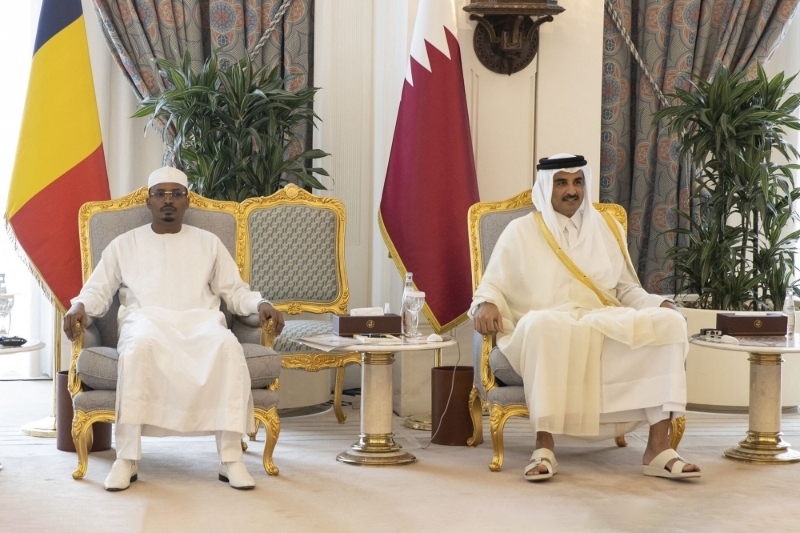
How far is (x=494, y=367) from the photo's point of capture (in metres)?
4.33

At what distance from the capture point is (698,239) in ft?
20.0

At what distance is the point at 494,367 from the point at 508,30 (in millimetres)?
2083

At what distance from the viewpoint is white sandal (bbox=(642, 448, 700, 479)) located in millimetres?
4070

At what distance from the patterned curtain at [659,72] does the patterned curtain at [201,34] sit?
191cm

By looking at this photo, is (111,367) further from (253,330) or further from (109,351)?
(253,330)

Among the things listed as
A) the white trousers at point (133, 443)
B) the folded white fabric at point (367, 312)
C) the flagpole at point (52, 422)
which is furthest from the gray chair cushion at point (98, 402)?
the folded white fabric at point (367, 312)

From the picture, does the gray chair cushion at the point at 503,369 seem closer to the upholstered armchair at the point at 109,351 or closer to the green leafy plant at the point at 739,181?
the upholstered armchair at the point at 109,351

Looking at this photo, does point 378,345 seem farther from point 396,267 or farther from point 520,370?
point 396,267

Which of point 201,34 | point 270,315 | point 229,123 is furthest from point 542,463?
point 201,34

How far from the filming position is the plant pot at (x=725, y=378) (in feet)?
18.4

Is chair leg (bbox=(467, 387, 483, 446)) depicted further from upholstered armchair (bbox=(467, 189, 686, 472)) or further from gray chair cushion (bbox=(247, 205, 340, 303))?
gray chair cushion (bbox=(247, 205, 340, 303))

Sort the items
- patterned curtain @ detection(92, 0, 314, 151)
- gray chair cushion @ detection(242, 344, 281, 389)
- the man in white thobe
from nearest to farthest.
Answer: gray chair cushion @ detection(242, 344, 281, 389) < the man in white thobe < patterned curtain @ detection(92, 0, 314, 151)

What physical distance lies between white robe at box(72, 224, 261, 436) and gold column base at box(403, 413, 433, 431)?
3.92 ft

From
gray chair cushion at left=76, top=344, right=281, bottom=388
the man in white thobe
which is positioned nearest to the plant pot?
the man in white thobe
